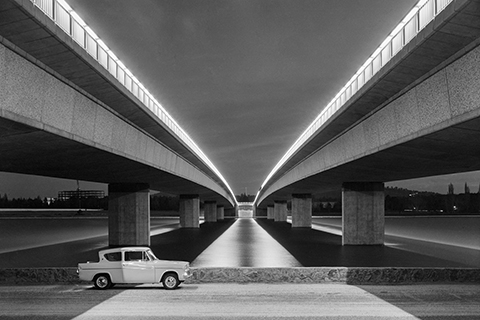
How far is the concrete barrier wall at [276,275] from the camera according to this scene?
1959cm

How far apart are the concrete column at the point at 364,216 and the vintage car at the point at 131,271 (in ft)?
78.6

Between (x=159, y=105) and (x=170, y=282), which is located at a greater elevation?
(x=159, y=105)

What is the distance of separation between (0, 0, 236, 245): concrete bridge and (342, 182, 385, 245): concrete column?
47.4ft

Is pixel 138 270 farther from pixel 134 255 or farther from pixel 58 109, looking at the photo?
pixel 58 109

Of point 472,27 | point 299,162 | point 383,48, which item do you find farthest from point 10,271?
point 299,162

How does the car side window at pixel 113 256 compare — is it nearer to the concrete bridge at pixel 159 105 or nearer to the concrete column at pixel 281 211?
the concrete bridge at pixel 159 105

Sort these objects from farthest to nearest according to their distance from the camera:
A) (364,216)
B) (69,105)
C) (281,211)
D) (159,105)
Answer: (281,211) < (364,216) < (159,105) < (69,105)

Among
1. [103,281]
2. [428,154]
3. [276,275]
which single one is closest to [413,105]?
[428,154]

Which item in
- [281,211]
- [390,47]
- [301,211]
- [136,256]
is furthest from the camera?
[281,211]

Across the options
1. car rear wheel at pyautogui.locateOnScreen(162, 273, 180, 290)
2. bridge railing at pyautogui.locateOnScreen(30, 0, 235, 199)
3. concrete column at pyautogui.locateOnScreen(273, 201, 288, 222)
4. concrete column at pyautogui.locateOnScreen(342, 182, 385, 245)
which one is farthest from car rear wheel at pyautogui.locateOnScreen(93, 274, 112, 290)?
concrete column at pyautogui.locateOnScreen(273, 201, 288, 222)

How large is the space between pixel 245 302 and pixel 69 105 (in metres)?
8.91

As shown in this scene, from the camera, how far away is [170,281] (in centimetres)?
1834

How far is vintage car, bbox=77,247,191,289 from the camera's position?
18.2 metres

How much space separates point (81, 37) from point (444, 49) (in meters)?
11.0
